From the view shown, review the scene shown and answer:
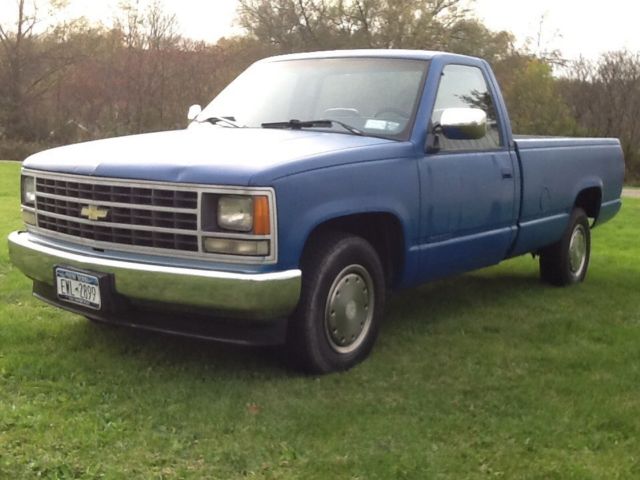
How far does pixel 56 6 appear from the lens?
32.1 meters

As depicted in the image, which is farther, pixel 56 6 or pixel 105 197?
pixel 56 6

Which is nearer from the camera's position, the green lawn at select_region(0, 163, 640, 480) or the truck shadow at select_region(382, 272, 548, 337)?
the green lawn at select_region(0, 163, 640, 480)

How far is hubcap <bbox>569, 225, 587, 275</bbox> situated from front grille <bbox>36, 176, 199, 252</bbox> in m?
4.13

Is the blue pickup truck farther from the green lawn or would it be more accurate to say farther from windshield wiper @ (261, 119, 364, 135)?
the green lawn

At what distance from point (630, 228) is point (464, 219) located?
656cm

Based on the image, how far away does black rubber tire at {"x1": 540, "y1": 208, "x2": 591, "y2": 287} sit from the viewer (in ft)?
23.2

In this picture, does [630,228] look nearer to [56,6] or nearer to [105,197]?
[105,197]

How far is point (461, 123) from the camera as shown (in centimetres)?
502

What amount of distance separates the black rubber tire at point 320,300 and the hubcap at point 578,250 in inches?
125

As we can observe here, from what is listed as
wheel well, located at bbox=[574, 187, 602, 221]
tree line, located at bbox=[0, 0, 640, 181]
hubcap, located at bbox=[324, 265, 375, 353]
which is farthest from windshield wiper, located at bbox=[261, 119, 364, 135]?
tree line, located at bbox=[0, 0, 640, 181]

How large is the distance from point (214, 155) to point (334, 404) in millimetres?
1353

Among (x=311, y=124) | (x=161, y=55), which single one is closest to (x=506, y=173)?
(x=311, y=124)

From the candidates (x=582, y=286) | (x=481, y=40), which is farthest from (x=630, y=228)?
(x=481, y=40)

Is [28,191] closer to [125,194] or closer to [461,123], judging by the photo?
[125,194]
